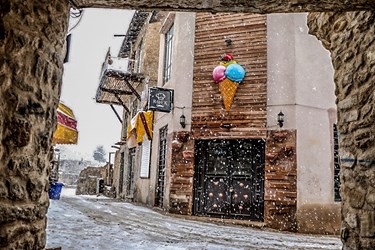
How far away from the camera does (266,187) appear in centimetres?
909

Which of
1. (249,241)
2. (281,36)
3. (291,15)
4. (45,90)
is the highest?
(291,15)

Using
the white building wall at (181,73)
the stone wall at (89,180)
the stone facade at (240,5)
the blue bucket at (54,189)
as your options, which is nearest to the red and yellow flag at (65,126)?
the blue bucket at (54,189)

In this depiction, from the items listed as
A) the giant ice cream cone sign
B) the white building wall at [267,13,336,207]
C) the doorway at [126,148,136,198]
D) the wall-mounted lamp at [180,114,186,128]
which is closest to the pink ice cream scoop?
the giant ice cream cone sign

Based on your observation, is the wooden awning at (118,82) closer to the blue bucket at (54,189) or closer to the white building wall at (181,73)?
the white building wall at (181,73)

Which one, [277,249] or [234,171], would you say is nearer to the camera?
[277,249]

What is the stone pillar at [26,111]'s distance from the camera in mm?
2242

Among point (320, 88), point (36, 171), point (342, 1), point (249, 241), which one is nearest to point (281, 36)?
point (320, 88)

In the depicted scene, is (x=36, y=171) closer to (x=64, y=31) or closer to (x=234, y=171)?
(x=64, y=31)

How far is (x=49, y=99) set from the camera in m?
2.73

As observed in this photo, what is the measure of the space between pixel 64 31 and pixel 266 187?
24.3 feet

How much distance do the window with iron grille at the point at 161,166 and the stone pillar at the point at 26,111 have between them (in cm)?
917

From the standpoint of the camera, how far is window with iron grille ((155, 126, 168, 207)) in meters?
12.0

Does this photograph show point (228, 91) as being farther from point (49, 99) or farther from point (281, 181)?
point (49, 99)

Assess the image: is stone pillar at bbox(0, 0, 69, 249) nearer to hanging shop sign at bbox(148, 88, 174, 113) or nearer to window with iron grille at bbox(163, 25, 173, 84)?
hanging shop sign at bbox(148, 88, 174, 113)
